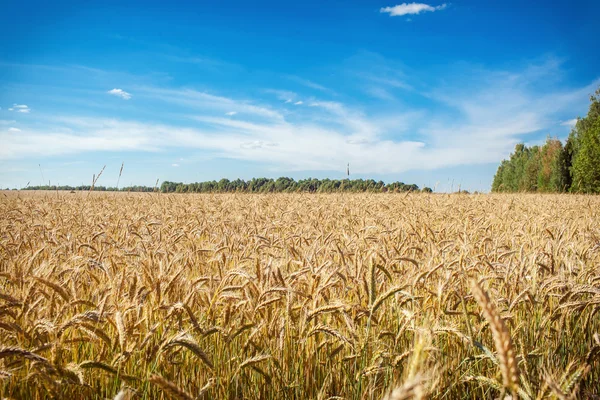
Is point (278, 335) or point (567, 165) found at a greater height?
point (567, 165)

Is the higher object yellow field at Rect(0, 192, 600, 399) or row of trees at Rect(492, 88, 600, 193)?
row of trees at Rect(492, 88, 600, 193)

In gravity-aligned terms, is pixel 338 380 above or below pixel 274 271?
below

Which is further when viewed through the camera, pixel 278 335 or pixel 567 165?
pixel 567 165

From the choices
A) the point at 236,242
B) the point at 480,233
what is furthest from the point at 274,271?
the point at 480,233

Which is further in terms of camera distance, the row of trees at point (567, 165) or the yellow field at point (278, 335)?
the row of trees at point (567, 165)

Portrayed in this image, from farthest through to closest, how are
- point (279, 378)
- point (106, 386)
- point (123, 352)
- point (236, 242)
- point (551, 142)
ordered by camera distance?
point (551, 142), point (236, 242), point (279, 378), point (106, 386), point (123, 352)

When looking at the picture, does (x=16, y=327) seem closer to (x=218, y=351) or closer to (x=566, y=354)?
(x=218, y=351)

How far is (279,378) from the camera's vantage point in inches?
84.4

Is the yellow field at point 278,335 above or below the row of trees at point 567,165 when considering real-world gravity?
below

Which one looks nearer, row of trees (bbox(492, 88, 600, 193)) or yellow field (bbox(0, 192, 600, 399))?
yellow field (bbox(0, 192, 600, 399))

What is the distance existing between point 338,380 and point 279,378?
36cm

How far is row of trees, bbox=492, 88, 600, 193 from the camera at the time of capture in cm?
3628

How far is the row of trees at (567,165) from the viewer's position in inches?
1428

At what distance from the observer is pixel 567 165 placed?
49.2 metres
